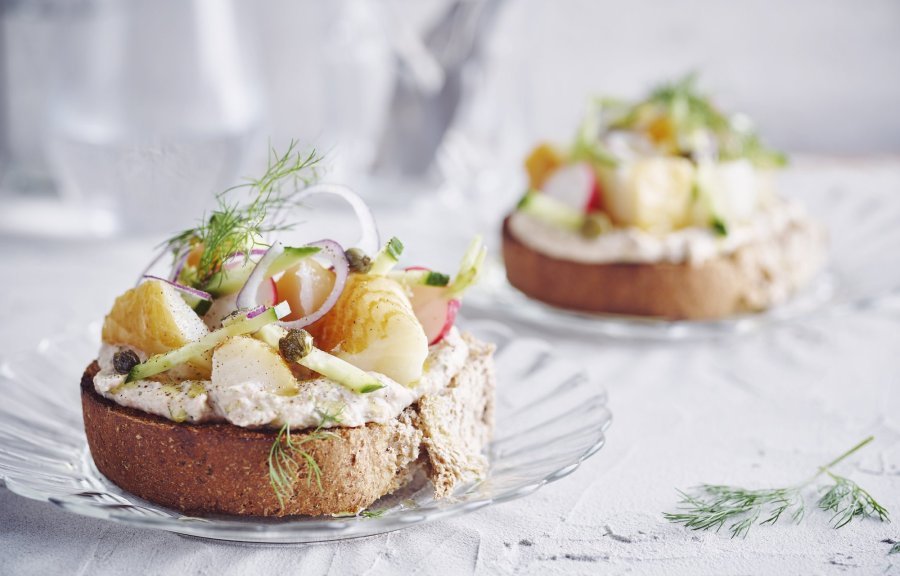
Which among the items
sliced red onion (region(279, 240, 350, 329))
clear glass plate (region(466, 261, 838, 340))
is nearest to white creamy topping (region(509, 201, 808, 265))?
clear glass plate (region(466, 261, 838, 340))

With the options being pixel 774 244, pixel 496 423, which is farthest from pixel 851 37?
pixel 496 423

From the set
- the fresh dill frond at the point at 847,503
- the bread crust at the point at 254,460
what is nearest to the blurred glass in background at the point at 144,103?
the bread crust at the point at 254,460

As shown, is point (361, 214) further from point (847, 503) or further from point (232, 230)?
point (847, 503)

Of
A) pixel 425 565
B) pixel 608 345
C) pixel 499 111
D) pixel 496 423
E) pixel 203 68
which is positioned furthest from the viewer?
pixel 499 111

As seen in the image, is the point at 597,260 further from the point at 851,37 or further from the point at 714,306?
the point at 851,37

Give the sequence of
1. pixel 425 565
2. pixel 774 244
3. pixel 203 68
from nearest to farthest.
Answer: pixel 425 565 < pixel 774 244 < pixel 203 68

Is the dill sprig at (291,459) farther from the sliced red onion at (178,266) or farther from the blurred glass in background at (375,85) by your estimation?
the blurred glass in background at (375,85)

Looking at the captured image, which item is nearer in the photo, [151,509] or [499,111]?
[151,509]
